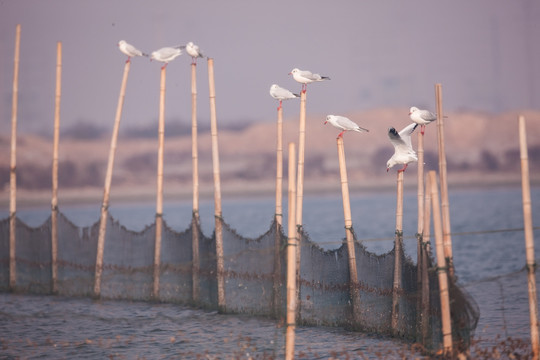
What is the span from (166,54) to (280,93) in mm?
3644

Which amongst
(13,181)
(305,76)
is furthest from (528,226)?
(13,181)

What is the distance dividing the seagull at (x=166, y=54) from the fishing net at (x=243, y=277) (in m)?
4.26

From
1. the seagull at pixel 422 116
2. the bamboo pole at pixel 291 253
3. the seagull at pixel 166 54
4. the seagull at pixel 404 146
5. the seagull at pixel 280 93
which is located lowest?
the bamboo pole at pixel 291 253

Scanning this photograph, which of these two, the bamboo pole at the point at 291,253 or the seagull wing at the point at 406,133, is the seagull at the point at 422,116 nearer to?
the seagull wing at the point at 406,133

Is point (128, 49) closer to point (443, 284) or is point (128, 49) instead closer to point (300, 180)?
point (300, 180)

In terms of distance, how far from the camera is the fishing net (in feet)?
42.5

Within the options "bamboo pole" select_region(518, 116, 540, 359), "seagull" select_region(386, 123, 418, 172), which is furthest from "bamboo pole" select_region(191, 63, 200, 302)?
"bamboo pole" select_region(518, 116, 540, 359)

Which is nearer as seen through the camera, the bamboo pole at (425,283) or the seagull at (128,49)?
the bamboo pole at (425,283)

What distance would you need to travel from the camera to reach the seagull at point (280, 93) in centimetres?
1606

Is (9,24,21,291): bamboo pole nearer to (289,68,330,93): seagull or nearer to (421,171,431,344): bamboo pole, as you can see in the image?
(289,68,330,93): seagull

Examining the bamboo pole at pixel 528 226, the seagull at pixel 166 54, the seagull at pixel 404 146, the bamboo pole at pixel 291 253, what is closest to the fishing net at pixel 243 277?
the bamboo pole at pixel 528 226

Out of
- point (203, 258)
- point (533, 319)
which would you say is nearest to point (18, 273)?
point (203, 258)

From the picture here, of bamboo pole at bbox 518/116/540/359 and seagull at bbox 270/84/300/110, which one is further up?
seagull at bbox 270/84/300/110

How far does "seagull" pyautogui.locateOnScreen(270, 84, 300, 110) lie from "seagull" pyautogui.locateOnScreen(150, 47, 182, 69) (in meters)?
3.05
